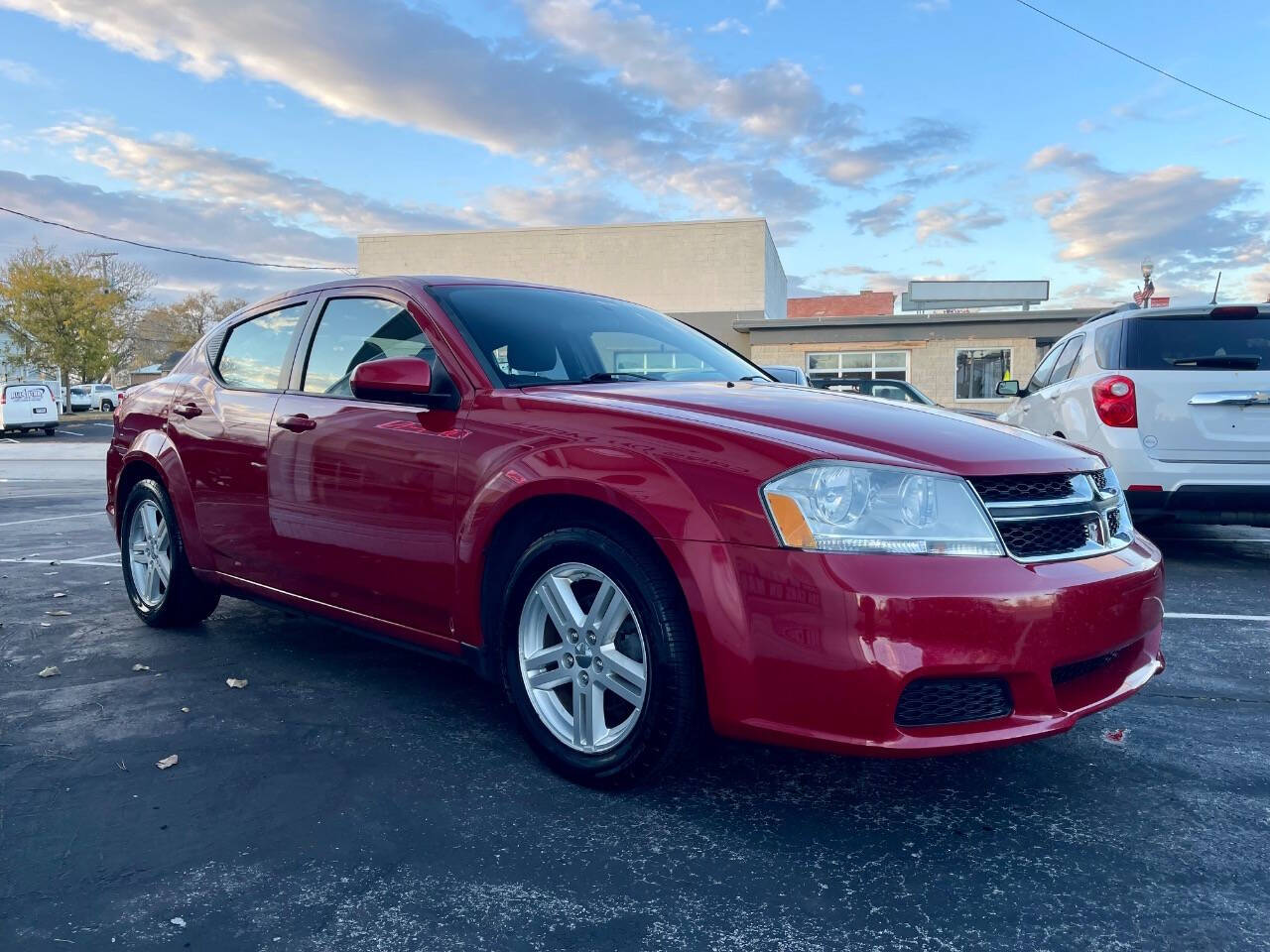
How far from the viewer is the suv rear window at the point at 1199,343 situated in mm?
6250

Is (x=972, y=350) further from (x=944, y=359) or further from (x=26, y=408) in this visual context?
(x=26, y=408)

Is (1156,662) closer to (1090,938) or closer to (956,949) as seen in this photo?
(1090,938)

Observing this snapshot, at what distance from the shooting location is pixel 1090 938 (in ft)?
7.01

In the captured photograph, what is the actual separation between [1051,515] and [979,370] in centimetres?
2652

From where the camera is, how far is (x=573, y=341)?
12.9 ft

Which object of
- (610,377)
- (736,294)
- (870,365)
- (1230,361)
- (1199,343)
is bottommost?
(610,377)

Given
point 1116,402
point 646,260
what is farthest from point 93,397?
point 1116,402

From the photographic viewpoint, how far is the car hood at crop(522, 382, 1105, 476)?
2650 mm

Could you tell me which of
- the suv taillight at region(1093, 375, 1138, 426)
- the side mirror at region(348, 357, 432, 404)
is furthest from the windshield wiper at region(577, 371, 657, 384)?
the suv taillight at region(1093, 375, 1138, 426)

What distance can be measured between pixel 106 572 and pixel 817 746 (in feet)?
18.7

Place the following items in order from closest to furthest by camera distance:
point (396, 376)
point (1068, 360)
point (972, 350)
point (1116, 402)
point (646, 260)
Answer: point (396, 376) → point (1116, 402) → point (1068, 360) → point (972, 350) → point (646, 260)

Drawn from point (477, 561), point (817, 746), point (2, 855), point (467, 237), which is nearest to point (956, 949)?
point (817, 746)

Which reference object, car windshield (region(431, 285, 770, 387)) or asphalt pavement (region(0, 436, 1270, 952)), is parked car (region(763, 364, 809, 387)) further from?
asphalt pavement (region(0, 436, 1270, 952))

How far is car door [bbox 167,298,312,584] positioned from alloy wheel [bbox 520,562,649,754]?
1517 millimetres
